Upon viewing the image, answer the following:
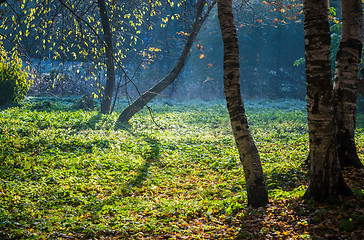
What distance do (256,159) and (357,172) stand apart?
2104 millimetres

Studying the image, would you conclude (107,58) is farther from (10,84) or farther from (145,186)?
(145,186)

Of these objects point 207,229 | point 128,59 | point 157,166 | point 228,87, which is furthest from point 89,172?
point 128,59

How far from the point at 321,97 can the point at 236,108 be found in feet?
4.32

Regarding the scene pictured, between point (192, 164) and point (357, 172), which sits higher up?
point (357, 172)

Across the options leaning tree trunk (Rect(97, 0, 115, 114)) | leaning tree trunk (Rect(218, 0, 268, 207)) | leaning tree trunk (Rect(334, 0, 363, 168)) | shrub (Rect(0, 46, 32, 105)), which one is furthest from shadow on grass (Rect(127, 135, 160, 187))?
shrub (Rect(0, 46, 32, 105))

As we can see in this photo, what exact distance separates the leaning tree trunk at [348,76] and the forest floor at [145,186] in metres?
0.49

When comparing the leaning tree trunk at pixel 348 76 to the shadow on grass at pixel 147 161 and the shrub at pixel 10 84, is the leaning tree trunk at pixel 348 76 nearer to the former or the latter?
the shadow on grass at pixel 147 161

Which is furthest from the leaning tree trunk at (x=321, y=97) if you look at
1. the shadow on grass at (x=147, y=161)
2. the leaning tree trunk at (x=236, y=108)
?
the shadow on grass at (x=147, y=161)

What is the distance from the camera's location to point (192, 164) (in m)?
8.90

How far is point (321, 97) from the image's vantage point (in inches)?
166

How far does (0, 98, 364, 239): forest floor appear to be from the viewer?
4449 mm

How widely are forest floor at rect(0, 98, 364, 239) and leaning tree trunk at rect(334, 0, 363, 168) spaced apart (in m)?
0.49

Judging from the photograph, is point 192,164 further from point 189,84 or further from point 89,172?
point 189,84

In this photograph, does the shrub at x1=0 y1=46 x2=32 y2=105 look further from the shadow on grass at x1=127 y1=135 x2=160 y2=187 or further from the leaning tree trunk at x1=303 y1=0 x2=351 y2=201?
the leaning tree trunk at x1=303 y1=0 x2=351 y2=201
